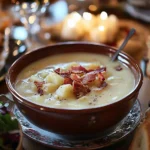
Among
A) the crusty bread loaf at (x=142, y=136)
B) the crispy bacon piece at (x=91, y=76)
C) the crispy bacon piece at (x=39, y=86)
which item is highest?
the crispy bacon piece at (x=91, y=76)

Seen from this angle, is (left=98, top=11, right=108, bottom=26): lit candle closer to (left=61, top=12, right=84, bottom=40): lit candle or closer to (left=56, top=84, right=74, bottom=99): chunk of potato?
(left=61, top=12, right=84, bottom=40): lit candle

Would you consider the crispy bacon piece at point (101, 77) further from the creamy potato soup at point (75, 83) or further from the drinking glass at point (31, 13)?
the drinking glass at point (31, 13)

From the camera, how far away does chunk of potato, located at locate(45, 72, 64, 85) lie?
1.14m

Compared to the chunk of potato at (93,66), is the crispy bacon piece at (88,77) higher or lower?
higher

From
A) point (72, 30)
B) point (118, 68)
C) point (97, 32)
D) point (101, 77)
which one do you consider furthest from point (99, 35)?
point (101, 77)

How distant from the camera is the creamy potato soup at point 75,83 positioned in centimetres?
108

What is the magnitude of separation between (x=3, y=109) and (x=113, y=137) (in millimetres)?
340

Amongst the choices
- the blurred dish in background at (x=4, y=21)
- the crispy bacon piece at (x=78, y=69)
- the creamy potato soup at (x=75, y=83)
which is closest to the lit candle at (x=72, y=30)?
the blurred dish in background at (x=4, y=21)

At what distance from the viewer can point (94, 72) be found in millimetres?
1184

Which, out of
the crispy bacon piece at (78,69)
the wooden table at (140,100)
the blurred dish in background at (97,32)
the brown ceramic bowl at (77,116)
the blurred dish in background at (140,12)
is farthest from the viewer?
the blurred dish in background at (140,12)

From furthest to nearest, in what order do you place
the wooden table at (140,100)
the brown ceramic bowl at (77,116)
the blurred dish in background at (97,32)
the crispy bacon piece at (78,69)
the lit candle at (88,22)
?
the lit candle at (88,22) < the blurred dish in background at (97,32) < the crispy bacon piece at (78,69) < the wooden table at (140,100) < the brown ceramic bowl at (77,116)

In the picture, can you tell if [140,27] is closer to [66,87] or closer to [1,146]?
[66,87]

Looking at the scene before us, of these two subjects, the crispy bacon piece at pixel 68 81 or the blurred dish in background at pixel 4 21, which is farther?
the blurred dish in background at pixel 4 21

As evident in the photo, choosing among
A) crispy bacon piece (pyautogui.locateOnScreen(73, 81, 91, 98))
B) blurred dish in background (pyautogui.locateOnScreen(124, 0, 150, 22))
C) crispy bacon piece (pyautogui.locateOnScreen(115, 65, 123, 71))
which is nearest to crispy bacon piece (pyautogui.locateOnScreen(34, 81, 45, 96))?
crispy bacon piece (pyautogui.locateOnScreen(73, 81, 91, 98))
